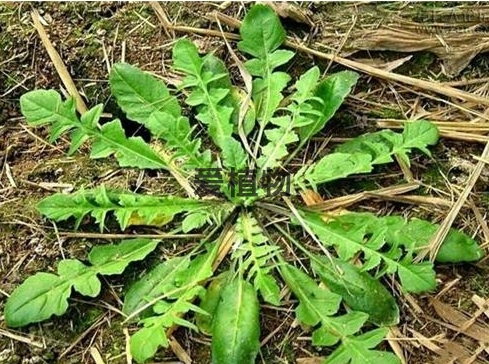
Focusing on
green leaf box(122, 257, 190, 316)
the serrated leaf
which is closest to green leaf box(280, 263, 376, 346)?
the serrated leaf

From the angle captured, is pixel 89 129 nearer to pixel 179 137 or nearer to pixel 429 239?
pixel 179 137

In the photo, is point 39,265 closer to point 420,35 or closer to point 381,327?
point 381,327

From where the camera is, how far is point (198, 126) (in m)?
2.29

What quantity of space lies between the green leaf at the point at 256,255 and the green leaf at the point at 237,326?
4 centimetres

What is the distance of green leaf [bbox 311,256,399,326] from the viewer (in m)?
2.00

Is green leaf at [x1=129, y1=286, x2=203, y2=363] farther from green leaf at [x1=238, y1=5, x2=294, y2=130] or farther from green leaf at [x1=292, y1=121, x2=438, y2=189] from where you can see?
green leaf at [x1=238, y1=5, x2=294, y2=130]

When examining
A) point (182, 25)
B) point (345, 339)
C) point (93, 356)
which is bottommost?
point (93, 356)

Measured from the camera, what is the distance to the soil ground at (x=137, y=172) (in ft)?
6.63

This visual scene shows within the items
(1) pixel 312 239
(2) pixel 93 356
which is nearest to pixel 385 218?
(1) pixel 312 239

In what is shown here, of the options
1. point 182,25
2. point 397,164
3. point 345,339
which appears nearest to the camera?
point 345,339

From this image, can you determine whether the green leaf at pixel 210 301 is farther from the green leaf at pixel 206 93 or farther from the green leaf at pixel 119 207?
the green leaf at pixel 206 93

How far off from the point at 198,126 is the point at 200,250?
354 millimetres

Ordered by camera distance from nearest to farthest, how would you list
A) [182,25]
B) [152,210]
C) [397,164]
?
[152,210] < [397,164] < [182,25]

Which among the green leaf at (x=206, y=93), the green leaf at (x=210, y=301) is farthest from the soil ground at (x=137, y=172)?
the green leaf at (x=206, y=93)
